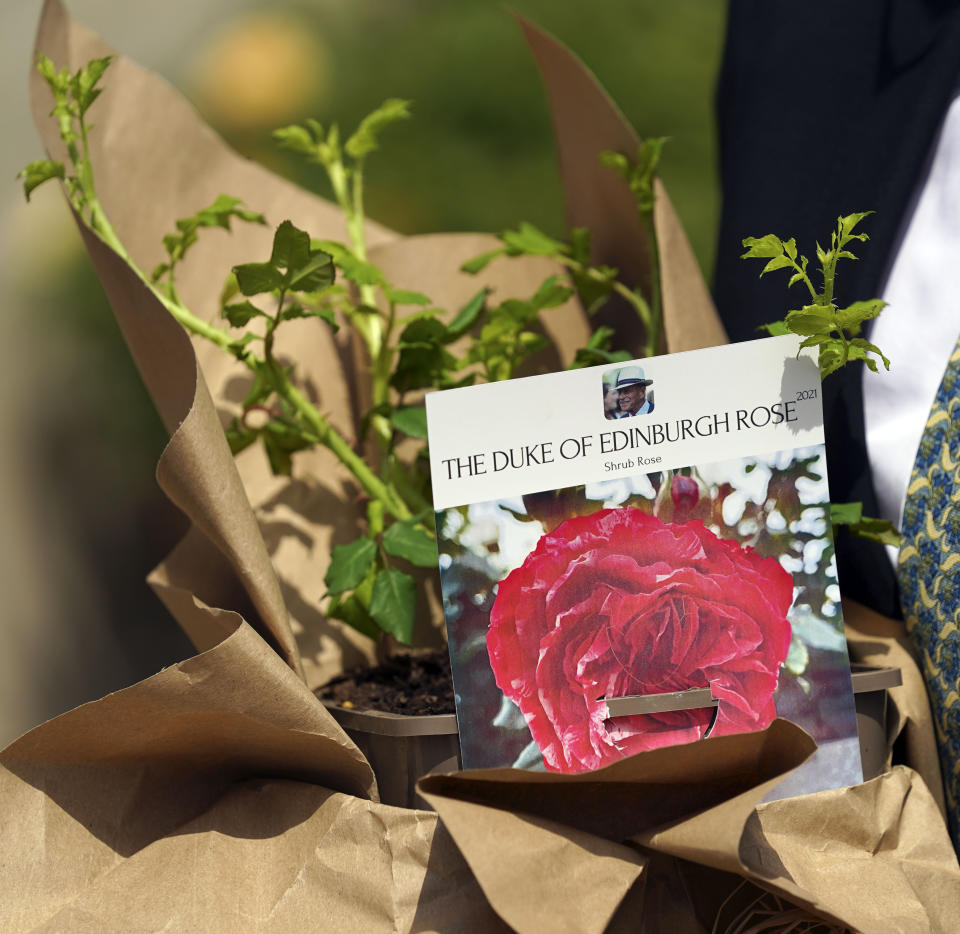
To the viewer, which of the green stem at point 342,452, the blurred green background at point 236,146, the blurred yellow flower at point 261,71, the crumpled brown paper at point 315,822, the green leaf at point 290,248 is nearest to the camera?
the crumpled brown paper at point 315,822

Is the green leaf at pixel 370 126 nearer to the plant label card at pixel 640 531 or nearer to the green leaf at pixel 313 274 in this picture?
the green leaf at pixel 313 274

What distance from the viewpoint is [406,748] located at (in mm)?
496

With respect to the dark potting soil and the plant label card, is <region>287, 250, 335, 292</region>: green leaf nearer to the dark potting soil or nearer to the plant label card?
the plant label card

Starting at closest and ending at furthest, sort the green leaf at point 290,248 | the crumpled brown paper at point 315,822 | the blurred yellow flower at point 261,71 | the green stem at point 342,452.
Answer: the crumpled brown paper at point 315,822 → the green leaf at point 290,248 → the green stem at point 342,452 → the blurred yellow flower at point 261,71

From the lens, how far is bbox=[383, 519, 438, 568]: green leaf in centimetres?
58

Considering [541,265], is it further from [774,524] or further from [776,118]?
[774,524]

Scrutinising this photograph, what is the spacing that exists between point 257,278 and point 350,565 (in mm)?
170

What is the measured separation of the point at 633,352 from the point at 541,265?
3.9 inches

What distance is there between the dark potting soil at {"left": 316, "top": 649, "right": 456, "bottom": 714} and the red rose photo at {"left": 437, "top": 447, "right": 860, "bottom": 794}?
7 cm

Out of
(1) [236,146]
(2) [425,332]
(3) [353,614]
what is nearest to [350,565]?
(3) [353,614]

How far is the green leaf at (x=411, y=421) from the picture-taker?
63cm

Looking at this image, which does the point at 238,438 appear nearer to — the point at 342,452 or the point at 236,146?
the point at 342,452

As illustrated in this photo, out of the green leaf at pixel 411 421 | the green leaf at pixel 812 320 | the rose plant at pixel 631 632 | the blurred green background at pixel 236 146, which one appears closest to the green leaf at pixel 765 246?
the green leaf at pixel 812 320

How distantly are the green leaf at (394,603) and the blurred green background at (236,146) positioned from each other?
1.24 feet
